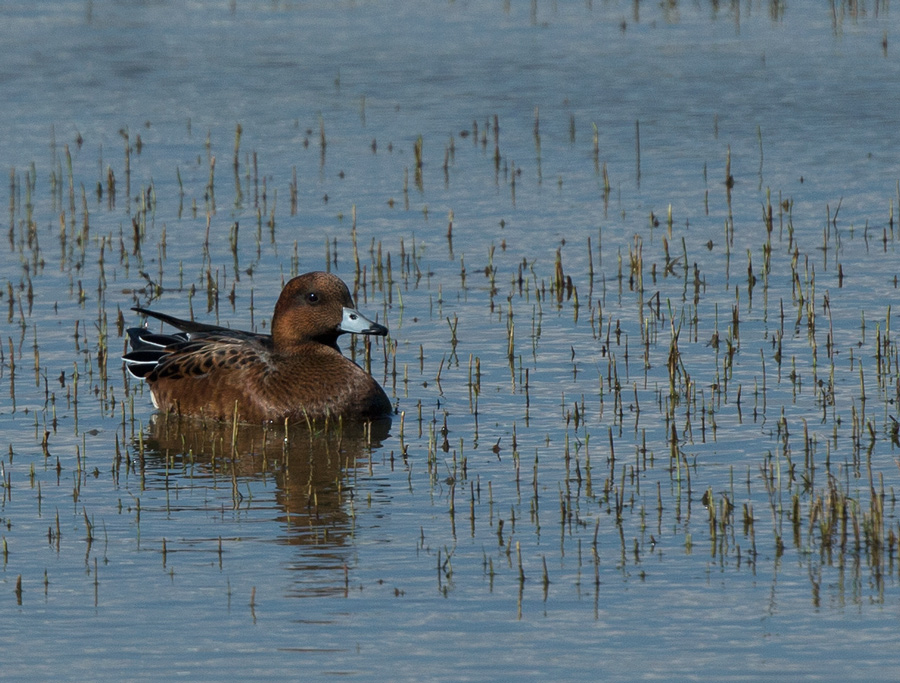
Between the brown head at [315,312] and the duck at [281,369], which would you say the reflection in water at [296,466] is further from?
the brown head at [315,312]

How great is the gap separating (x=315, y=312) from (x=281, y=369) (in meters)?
0.45

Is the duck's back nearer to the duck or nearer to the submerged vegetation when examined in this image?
the duck

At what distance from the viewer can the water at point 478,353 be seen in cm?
717

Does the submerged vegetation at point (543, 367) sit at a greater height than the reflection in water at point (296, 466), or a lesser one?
greater

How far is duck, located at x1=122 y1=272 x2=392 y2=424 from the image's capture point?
36.3 feet

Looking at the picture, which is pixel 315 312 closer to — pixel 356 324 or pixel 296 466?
pixel 356 324

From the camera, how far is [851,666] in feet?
21.5

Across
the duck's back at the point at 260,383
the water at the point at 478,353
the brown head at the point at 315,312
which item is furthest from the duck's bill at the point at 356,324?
the water at the point at 478,353

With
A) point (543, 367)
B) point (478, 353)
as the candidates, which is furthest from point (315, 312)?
point (543, 367)

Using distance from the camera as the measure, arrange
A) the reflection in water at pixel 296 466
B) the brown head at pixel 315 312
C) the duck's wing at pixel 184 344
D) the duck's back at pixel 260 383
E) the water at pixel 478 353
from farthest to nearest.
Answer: the duck's wing at pixel 184 344
the brown head at pixel 315 312
the duck's back at pixel 260 383
the reflection in water at pixel 296 466
the water at pixel 478 353

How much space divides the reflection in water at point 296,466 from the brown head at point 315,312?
73 centimetres

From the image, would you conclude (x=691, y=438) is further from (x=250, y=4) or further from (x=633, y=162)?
(x=250, y=4)

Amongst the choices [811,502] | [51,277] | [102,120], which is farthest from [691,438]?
[102,120]

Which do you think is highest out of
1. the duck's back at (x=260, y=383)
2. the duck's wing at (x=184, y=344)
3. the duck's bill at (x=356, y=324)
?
the duck's bill at (x=356, y=324)
